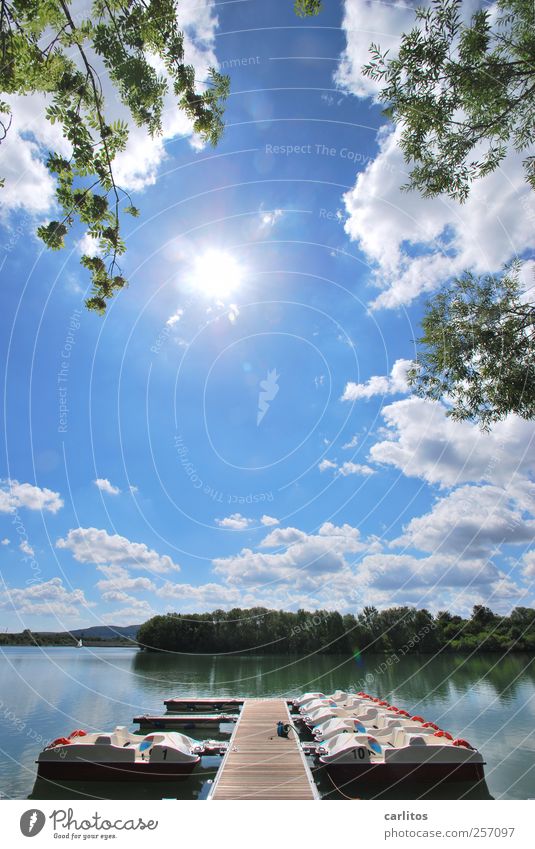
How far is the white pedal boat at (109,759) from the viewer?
374 inches

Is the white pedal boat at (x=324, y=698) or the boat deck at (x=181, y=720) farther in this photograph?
the boat deck at (x=181, y=720)

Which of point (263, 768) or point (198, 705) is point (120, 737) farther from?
point (198, 705)

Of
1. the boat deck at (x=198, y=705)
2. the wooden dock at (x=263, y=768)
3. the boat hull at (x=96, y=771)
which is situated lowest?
the boat deck at (x=198, y=705)

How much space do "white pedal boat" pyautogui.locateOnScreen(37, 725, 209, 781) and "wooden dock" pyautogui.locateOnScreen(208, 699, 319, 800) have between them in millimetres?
1376

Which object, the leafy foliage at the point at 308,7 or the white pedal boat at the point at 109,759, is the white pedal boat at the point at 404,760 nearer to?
the white pedal boat at the point at 109,759

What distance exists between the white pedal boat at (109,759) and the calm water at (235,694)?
0.94 feet

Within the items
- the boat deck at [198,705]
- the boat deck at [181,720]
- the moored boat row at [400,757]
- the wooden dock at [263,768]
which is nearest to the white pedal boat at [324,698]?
the boat deck at [181,720]

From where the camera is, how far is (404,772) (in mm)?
9336

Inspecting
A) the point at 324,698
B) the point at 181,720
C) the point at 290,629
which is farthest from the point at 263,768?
the point at 181,720

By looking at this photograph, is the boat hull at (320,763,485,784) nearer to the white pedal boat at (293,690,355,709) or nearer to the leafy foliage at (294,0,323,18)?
the white pedal boat at (293,690,355,709)

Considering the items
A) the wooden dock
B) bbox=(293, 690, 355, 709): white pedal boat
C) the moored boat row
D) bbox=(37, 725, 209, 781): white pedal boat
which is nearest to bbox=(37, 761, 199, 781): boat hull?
bbox=(37, 725, 209, 781): white pedal boat

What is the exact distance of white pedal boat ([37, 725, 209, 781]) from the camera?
31.1 feet

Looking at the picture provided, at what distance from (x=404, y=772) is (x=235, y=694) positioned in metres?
18.8

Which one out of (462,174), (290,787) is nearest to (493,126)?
(462,174)
